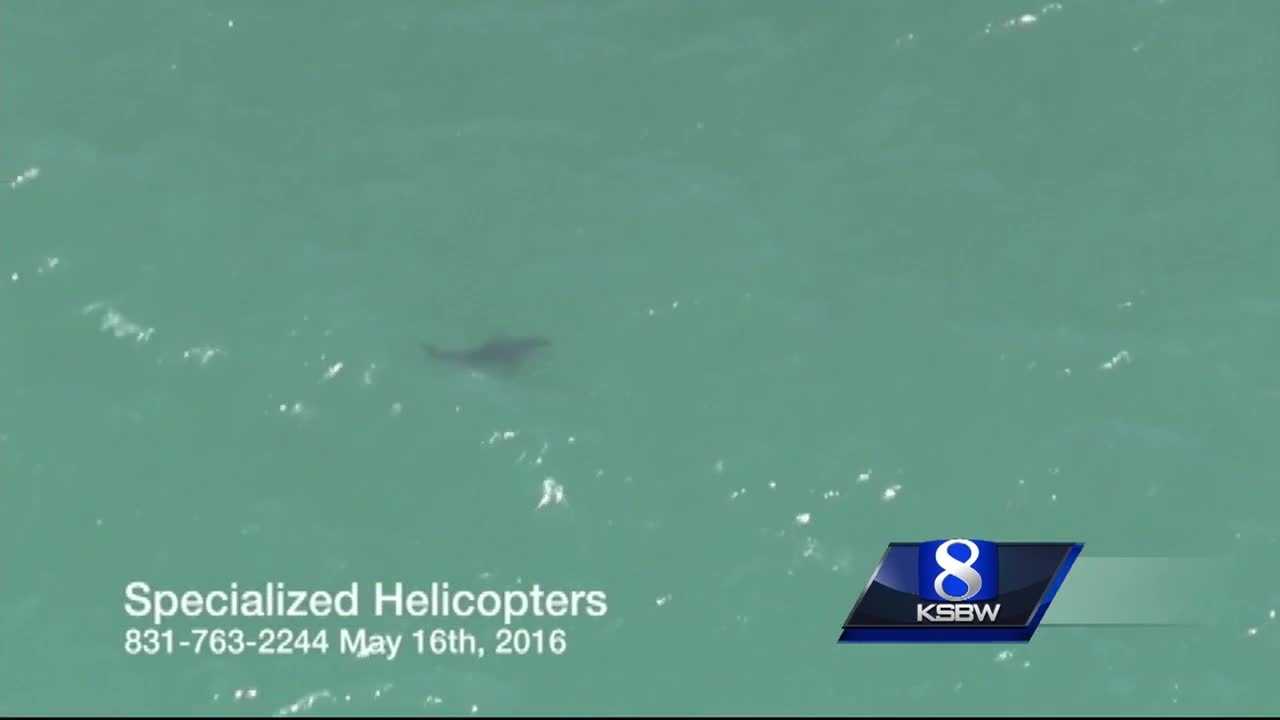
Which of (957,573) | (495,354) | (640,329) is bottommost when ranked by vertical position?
(957,573)

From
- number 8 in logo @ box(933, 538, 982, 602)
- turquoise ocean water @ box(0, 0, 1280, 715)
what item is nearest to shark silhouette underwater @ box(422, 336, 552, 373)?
turquoise ocean water @ box(0, 0, 1280, 715)

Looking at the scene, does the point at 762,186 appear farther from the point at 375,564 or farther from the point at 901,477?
the point at 375,564

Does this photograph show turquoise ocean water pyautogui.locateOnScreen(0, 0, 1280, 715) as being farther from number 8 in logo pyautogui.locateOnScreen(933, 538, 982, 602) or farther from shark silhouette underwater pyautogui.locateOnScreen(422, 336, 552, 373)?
number 8 in logo pyautogui.locateOnScreen(933, 538, 982, 602)

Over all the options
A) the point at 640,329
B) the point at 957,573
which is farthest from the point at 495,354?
the point at 957,573

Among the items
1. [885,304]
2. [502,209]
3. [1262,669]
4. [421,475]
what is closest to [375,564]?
[421,475]

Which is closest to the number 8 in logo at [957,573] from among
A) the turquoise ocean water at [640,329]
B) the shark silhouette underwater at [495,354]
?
the turquoise ocean water at [640,329]

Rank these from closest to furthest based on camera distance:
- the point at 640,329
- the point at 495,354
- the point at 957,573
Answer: the point at 957,573 < the point at 495,354 < the point at 640,329

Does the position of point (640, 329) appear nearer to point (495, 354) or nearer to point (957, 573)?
point (495, 354)
